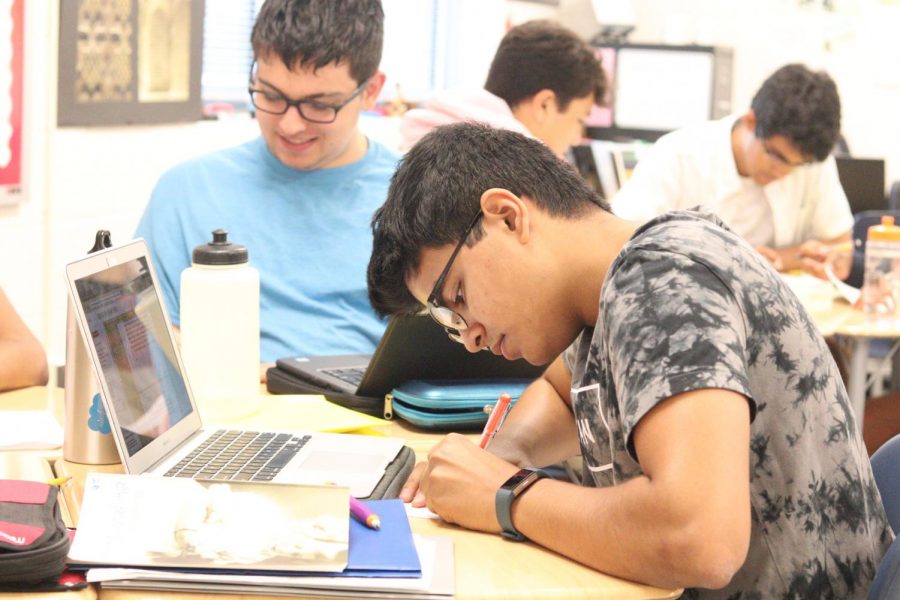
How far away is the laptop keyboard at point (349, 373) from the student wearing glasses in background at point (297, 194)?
0.34 metres

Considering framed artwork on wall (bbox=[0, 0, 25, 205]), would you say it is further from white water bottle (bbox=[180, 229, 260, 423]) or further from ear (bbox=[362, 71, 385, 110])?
white water bottle (bbox=[180, 229, 260, 423])

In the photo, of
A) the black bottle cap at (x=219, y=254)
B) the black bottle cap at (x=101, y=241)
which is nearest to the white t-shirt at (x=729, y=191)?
the black bottle cap at (x=219, y=254)

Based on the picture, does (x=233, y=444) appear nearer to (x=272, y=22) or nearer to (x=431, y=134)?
(x=431, y=134)

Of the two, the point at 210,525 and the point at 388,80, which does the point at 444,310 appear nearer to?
the point at 210,525

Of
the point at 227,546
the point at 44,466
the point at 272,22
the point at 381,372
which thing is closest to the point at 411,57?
the point at 272,22

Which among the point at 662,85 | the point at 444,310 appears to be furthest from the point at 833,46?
the point at 444,310

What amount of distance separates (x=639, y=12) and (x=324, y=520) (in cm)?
559

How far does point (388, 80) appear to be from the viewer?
487 cm

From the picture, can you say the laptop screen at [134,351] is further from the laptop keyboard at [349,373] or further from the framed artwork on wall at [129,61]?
the framed artwork on wall at [129,61]

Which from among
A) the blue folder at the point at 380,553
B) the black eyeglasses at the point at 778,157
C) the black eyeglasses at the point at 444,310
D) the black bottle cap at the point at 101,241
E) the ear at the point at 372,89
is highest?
the ear at the point at 372,89

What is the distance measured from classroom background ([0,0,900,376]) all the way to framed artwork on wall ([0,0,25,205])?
0.09ft

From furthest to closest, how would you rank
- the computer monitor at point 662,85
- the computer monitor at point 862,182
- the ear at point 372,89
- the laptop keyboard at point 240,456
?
the computer monitor at point 662,85 → the computer monitor at point 862,182 → the ear at point 372,89 → the laptop keyboard at point 240,456

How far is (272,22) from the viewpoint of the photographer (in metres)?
2.29

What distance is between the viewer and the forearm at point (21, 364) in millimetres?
1838
